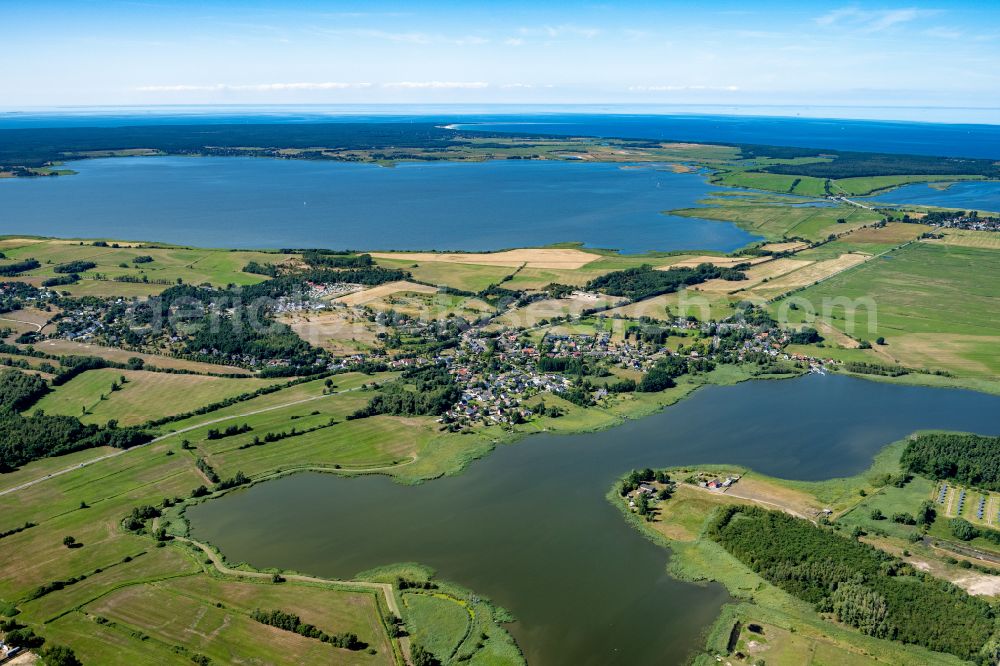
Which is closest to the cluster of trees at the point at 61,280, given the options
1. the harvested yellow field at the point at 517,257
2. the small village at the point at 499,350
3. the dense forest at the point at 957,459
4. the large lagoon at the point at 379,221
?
the small village at the point at 499,350

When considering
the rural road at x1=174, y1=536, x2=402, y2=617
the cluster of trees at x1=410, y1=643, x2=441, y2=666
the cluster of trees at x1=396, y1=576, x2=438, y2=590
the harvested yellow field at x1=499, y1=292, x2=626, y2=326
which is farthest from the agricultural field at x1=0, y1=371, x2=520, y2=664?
the harvested yellow field at x1=499, y1=292, x2=626, y2=326

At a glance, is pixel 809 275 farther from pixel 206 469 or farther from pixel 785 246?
pixel 206 469

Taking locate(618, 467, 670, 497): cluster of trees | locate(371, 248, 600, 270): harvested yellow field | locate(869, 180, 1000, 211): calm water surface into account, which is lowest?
locate(618, 467, 670, 497): cluster of trees

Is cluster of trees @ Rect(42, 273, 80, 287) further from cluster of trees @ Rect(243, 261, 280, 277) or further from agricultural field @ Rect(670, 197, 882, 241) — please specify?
agricultural field @ Rect(670, 197, 882, 241)

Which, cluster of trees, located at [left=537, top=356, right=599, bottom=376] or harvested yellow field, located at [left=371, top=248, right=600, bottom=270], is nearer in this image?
cluster of trees, located at [left=537, top=356, right=599, bottom=376]

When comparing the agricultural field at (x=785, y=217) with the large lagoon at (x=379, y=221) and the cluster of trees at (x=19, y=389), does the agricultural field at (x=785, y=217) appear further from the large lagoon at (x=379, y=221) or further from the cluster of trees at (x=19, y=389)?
the cluster of trees at (x=19, y=389)
